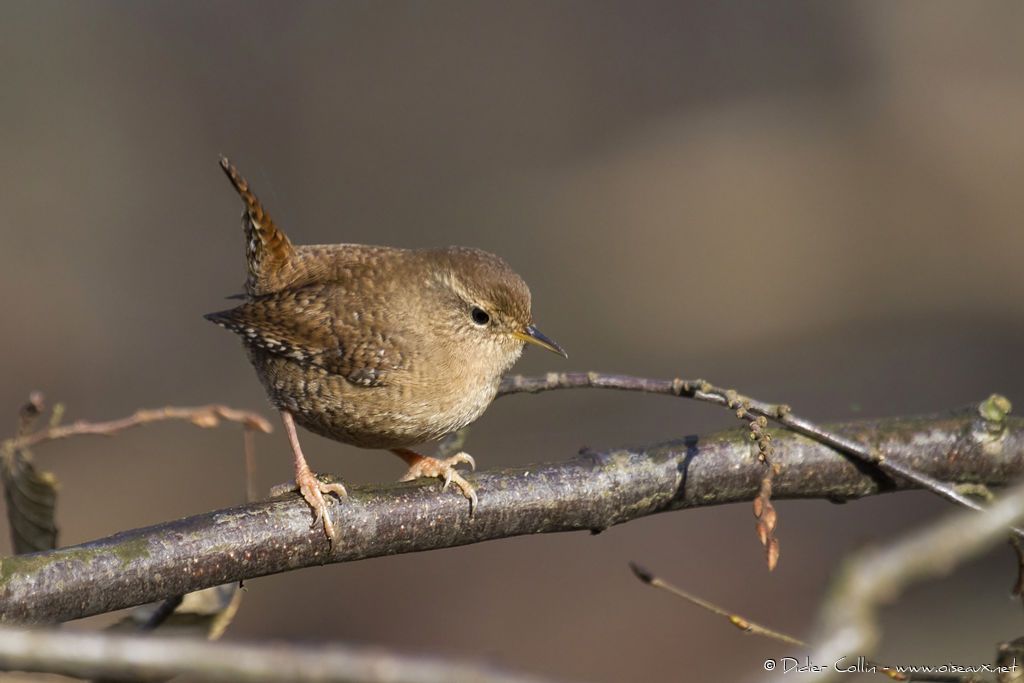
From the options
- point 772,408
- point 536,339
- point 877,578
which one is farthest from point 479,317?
point 877,578

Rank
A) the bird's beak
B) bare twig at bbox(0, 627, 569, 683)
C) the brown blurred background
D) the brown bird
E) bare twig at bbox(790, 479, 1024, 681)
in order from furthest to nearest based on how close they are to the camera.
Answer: the brown blurred background, the bird's beak, the brown bird, bare twig at bbox(790, 479, 1024, 681), bare twig at bbox(0, 627, 569, 683)

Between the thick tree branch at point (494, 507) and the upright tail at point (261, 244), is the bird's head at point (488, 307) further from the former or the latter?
the thick tree branch at point (494, 507)

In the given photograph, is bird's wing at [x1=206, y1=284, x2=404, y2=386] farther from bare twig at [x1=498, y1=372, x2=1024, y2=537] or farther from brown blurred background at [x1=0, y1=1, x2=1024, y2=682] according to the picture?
brown blurred background at [x1=0, y1=1, x2=1024, y2=682]

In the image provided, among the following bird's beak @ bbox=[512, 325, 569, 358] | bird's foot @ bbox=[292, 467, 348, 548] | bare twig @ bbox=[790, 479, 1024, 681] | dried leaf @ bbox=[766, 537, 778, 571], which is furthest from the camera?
bird's beak @ bbox=[512, 325, 569, 358]

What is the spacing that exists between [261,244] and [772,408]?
79.1 inches

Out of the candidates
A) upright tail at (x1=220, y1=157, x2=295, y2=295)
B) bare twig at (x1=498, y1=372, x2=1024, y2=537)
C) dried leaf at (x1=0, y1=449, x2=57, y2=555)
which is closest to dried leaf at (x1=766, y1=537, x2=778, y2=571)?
bare twig at (x1=498, y1=372, x2=1024, y2=537)

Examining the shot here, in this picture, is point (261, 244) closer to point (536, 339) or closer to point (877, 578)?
point (536, 339)

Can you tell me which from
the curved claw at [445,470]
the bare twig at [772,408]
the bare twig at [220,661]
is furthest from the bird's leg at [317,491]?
the bare twig at [220,661]

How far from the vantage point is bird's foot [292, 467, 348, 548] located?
8.81ft

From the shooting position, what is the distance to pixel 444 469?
302 cm

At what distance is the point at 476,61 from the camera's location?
46.4 ft

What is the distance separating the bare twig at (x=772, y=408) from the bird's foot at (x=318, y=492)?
0.64 m

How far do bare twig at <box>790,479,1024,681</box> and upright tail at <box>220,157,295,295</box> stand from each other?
2908mm

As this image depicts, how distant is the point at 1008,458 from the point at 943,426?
0.21 meters
